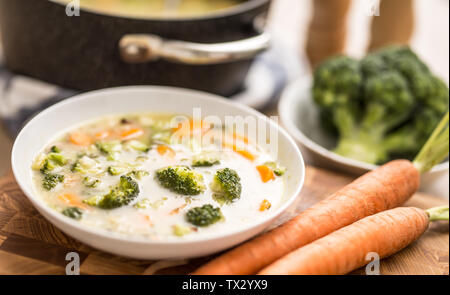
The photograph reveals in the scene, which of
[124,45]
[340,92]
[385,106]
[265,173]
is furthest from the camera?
[340,92]

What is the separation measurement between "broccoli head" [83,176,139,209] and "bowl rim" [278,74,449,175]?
1082 mm

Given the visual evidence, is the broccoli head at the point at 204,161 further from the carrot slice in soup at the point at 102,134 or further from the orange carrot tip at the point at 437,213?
the orange carrot tip at the point at 437,213

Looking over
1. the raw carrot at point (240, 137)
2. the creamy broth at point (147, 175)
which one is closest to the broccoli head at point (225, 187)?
the creamy broth at point (147, 175)

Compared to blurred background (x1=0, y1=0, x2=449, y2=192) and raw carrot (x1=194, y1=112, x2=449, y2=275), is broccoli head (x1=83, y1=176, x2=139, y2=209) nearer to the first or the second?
raw carrot (x1=194, y1=112, x2=449, y2=275)

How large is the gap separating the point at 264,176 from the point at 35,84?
1744 mm

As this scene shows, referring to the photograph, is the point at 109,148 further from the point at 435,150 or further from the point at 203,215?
the point at 435,150

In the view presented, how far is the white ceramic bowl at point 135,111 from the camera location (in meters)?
1.61

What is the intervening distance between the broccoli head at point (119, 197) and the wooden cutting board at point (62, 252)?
0.55 feet

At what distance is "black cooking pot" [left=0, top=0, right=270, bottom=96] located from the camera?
2582 millimetres

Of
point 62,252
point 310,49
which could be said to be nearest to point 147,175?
point 62,252

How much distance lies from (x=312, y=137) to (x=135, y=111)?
1102mm

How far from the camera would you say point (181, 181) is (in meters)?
1.89

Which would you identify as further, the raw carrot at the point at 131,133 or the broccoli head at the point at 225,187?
the raw carrot at the point at 131,133

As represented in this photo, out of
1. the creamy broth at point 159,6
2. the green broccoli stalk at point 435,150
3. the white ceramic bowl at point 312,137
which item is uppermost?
the creamy broth at point 159,6
